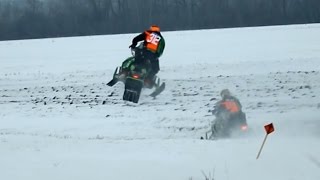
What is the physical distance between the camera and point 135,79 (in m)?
14.1

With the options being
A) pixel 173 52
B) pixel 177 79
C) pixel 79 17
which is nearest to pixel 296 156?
pixel 177 79

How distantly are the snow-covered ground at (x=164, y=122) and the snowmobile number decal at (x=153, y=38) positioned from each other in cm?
141

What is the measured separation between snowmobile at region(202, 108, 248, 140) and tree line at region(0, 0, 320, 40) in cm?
5643

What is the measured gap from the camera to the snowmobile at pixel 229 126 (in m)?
9.46

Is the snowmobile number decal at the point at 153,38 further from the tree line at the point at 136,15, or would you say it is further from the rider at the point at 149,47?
the tree line at the point at 136,15

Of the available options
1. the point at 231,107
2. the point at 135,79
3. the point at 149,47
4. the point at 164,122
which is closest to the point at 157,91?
the point at 135,79

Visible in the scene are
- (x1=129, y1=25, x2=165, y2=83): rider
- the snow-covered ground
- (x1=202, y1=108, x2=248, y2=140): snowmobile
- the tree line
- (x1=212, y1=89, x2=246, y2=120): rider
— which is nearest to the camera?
the snow-covered ground

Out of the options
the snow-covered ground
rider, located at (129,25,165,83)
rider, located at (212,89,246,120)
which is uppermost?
rider, located at (129,25,165,83)

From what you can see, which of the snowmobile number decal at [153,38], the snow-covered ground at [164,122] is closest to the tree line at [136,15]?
the snow-covered ground at [164,122]

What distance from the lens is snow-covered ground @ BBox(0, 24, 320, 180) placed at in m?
7.21

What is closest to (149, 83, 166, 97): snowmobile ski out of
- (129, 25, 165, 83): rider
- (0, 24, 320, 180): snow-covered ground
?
(0, 24, 320, 180): snow-covered ground

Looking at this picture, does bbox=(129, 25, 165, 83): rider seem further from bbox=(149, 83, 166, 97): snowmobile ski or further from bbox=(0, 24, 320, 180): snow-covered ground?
bbox=(0, 24, 320, 180): snow-covered ground

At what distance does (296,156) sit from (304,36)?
89.9ft

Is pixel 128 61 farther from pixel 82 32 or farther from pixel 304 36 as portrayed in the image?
pixel 82 32
